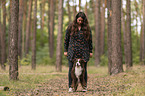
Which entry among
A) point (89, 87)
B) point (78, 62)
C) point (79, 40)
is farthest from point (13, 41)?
point (78, 62)

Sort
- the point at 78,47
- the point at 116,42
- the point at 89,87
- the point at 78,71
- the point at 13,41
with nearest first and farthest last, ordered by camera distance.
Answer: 1. the point at 78,71
2. the point at 78,47
3. the point at 89,87
4. the point at 13,41
5. the point at 116,42

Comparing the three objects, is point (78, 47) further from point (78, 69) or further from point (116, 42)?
point (116, 42)

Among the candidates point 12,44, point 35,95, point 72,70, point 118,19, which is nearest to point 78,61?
point 72,70

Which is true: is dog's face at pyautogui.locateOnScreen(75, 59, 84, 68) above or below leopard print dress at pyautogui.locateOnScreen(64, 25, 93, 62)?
below

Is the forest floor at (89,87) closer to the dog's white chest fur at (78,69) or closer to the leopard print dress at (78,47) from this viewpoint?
the dog's white chest fur at (78,69)

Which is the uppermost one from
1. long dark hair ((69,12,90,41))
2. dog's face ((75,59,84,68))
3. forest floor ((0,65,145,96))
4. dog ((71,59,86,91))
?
long dark hair ((69,12,90,41))

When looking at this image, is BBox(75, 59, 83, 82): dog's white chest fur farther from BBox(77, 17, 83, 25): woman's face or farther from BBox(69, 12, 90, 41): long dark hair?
BBox(77, 17, 83, 25): woman's face

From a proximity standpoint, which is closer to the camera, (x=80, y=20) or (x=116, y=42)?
(x=80, y=20)

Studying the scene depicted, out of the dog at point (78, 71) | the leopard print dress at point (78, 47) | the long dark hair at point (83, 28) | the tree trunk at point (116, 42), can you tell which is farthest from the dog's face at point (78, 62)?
the tree trunk at point (116, 42)

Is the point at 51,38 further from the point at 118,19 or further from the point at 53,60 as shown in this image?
the point at 118,19

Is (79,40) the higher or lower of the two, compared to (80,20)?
lower

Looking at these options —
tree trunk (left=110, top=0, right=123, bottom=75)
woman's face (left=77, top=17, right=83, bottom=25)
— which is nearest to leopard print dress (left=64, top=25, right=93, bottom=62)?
woman's face (left=77, top=17, right=83, bottom=25)

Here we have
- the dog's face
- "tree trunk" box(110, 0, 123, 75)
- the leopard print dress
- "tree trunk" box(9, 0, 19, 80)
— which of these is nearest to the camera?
the dog's face

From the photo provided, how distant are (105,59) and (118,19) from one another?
18.5 m
